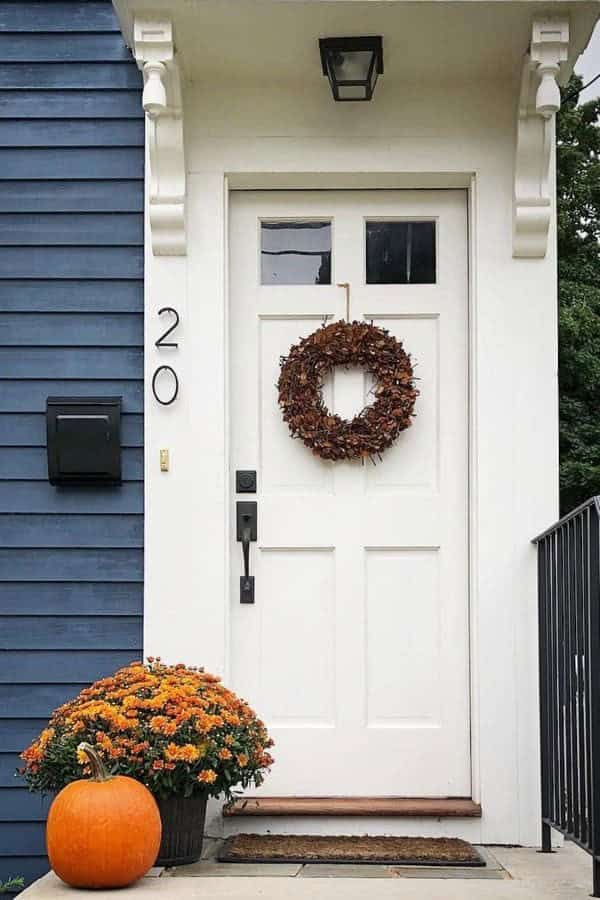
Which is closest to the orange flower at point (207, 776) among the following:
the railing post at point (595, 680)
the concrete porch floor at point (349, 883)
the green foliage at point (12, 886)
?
the concrete porch floor at point (349, 883)

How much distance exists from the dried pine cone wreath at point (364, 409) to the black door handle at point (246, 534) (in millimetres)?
282

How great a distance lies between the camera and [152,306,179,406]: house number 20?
408cm

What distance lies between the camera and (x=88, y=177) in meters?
4.15

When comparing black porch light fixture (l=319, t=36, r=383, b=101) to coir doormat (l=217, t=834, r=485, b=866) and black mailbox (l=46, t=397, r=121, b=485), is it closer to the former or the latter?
black mailbox (l=46, t=397, r=121, b=485)

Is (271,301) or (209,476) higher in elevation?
(271,301)

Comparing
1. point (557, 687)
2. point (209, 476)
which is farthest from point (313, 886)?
point (209, 476)

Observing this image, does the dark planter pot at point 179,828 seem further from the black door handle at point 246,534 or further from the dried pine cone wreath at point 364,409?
the dried pine cone wreath at point 364,409

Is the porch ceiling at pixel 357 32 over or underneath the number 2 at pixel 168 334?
over

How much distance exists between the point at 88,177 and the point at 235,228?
498mm

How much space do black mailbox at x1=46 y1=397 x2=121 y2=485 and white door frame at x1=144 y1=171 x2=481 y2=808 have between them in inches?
4.2

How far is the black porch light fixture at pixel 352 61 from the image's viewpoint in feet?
12.3

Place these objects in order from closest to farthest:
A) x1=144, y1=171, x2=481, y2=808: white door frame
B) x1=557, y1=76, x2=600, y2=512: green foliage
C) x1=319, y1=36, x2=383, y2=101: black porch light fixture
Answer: x1=319, y1=36, x2=383, y2=101: black porch light fixture → x1=144, y1=171, x2=481, y2=808: white door frame → x1=557, y1=76, x2=600, y2=512: green foliage

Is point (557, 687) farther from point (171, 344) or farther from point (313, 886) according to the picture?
point (171, 344)

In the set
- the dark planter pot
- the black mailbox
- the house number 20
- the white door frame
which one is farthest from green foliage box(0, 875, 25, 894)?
the house number 20
